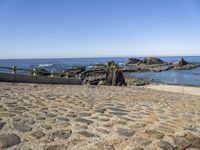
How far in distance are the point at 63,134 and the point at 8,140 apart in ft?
3.67

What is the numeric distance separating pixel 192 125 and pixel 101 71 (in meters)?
53.6

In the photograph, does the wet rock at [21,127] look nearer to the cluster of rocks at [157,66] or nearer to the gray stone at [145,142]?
the gray stone at [145,142]

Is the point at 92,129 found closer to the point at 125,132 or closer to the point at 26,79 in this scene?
the point at 125,132

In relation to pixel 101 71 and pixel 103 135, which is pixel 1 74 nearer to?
pixel 103 135

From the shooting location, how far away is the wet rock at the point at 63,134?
542cm

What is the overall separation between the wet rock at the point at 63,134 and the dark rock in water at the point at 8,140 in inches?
29.7

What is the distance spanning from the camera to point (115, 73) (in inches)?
1348

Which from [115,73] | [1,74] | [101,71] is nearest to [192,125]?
[1,74]

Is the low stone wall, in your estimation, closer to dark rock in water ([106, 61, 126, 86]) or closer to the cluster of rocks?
dark rock in water ([106, 61, 126, 86])

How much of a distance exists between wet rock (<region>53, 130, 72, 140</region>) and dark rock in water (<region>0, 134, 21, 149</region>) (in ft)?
2.48

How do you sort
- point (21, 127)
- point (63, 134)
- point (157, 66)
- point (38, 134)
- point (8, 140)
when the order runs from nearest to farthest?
point (8, 140)
point (38, 134)
point (63, 134)
point (21, 127)
point (157, 66)

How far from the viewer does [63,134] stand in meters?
5.58

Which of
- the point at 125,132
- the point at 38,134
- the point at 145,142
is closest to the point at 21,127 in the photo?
the point at 38,134

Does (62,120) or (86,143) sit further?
(62,120)
